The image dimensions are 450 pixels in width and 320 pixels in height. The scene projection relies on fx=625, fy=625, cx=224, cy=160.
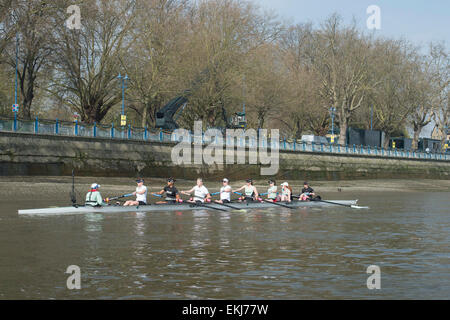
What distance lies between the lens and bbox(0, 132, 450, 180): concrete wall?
126 feet

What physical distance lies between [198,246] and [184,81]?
3727cm

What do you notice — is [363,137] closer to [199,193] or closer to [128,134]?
[128,134]

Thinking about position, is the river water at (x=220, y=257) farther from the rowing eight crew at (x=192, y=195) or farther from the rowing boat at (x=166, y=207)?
the rowing eight crew at (x=192, y=195)

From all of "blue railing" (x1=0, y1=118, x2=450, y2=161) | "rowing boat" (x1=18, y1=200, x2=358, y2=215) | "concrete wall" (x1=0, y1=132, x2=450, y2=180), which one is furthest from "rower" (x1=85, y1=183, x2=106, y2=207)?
"blue railing" (x1=0, y1=118, x2=450, y2=161)

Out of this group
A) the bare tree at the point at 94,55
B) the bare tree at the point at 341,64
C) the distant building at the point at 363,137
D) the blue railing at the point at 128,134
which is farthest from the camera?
the distant building at the point at 363,137

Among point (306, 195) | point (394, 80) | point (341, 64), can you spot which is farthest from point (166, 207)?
point (394, 80)

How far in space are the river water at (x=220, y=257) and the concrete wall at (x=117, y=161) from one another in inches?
525

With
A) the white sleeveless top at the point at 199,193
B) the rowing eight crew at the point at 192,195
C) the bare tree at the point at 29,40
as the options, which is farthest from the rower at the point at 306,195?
the bare tree at the point at 29,40

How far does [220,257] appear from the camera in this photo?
618 inches

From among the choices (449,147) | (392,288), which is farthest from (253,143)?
(449,147)

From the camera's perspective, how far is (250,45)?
59094 mm

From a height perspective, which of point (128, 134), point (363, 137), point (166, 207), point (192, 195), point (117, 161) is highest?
point (363, 137)

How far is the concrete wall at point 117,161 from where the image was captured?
126 ft

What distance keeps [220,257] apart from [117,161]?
30056 mm
